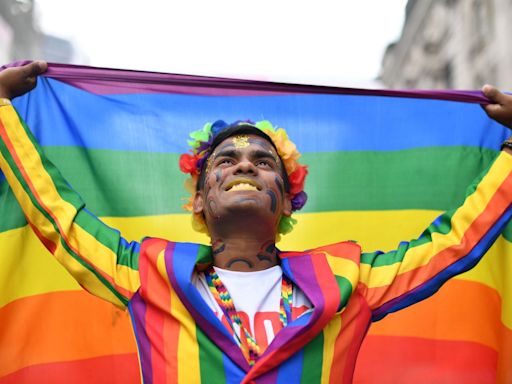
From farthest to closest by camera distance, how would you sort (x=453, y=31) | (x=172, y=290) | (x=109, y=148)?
(x=453, y=31), (x=109, y=148), (x=172, y=290)

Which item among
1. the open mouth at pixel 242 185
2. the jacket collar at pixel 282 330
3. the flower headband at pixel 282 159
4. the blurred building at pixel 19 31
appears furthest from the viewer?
the blurred building at pixel 19 31

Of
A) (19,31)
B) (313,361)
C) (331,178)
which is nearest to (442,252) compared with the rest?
(313,361)

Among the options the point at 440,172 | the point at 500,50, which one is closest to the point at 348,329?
the point at 440,172

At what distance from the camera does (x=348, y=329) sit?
250 centimetres

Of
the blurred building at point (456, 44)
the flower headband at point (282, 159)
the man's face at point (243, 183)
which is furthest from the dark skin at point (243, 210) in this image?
the blurred building at point (456, 44)

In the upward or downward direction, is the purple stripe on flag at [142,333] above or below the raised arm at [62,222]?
below

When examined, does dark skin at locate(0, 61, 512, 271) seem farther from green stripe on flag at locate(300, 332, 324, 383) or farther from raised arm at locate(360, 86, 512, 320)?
green stripe on flag at locate(300, 332, 324, 383)

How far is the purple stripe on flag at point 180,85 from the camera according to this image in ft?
10.4

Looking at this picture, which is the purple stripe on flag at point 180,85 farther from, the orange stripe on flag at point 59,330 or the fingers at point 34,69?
the orange stripe on flag at point 59,330

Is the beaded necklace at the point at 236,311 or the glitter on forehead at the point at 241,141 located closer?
the beaded necklace at the point at 236,311

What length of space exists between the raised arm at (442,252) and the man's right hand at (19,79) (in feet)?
5.43

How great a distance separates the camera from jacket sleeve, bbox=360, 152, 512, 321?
8.69ft

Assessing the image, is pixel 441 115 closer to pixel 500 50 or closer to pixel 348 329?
pixel 348 329

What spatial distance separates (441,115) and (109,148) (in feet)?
5.83
